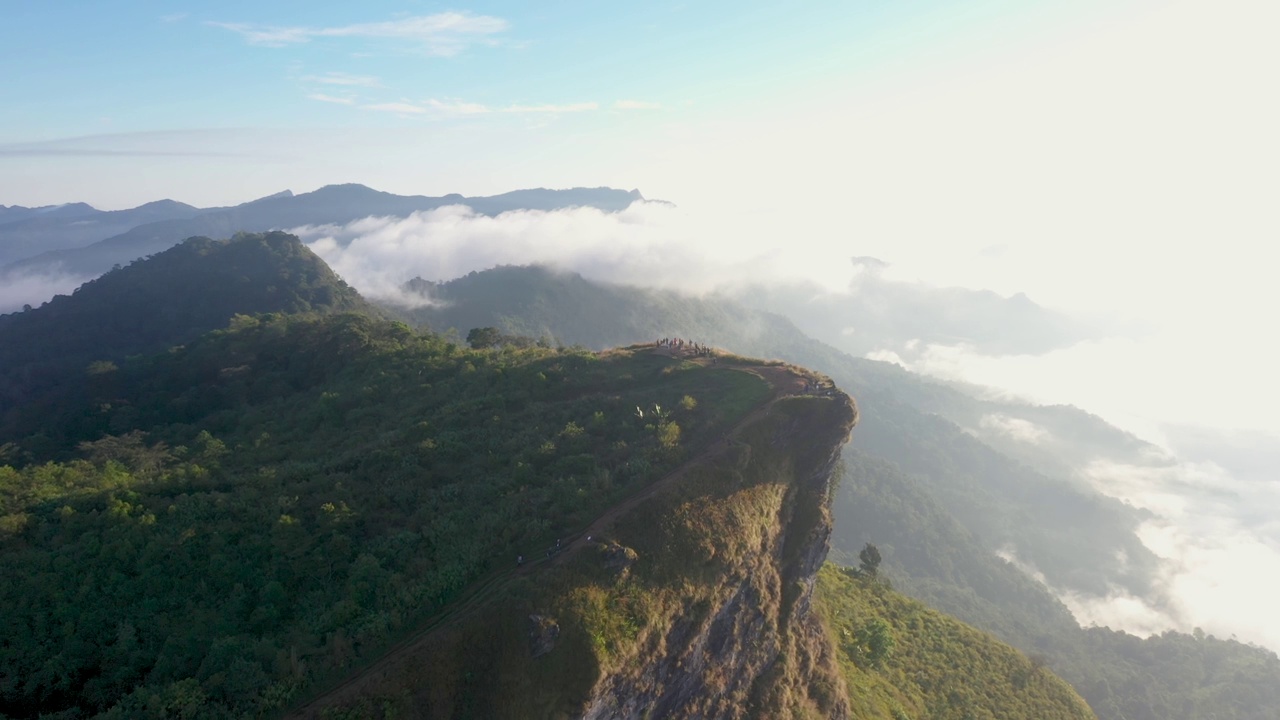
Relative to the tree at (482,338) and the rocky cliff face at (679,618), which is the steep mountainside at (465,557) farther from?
the tree at (482,338)

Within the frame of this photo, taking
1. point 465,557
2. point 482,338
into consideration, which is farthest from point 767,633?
point 482,338

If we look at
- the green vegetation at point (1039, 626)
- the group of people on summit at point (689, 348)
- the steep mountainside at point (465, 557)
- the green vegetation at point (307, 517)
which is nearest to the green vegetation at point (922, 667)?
the steep mountainside at point (465, 557)

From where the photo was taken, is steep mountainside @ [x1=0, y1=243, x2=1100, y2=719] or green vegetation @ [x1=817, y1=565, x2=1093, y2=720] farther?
green vegetation @ [x1=817, y1=565, x2=1093, y2=720]

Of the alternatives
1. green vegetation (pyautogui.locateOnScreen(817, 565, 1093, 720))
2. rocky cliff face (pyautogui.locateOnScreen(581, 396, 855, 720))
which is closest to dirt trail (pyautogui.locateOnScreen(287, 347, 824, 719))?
rocky cliff face (pyautogui.locateOnScreen(581, 396, 855, 720))

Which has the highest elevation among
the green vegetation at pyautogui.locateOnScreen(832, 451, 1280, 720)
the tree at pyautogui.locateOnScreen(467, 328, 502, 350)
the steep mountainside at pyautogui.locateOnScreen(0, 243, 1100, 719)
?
the tree at pyautogui.locateOnScreen(467, 328, 502, 350)

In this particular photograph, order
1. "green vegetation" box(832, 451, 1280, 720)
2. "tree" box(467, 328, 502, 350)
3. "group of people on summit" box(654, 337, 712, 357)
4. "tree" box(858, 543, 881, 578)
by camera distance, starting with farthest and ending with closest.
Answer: "green vegetation" box(832, 451, 1280, 720) < "tree" box(467, 328, 502, 350) < "tree" box(858, 543, 881, 578) < "group of people on summit" box(654, 337, 712, 357)

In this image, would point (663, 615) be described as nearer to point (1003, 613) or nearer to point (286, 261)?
point (286, 261)

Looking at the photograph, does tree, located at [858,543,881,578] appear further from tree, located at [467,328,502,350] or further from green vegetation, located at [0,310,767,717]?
tree, located at [467,328,502,350]
